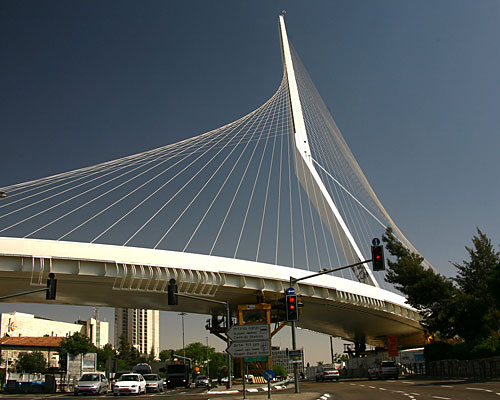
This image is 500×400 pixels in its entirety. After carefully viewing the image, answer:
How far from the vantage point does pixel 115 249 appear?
3862 cm

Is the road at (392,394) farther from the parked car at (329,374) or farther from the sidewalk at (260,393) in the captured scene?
the parked car at (329,374)

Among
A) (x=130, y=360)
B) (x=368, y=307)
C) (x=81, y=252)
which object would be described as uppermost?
(x=81, y=252)

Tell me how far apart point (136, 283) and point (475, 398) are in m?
28.1

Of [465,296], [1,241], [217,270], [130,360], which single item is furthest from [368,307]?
[130,360]

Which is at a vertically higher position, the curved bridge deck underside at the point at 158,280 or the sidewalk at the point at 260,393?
→ the curved bridge deck underside at the point at 158,280

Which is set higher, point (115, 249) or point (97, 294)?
point (115, 249)

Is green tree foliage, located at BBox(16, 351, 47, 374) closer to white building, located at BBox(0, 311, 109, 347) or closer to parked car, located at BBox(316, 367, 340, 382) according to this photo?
white building, located at BBox(0, 311, 109, 347)

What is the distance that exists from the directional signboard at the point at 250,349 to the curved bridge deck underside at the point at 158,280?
1994cm

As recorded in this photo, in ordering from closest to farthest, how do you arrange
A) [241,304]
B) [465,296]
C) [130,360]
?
[465,296] → [241,304] → [130,360]

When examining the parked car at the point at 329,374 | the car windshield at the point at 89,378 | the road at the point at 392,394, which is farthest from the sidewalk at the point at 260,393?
the parked car at the point at 329,374

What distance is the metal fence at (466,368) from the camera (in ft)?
108

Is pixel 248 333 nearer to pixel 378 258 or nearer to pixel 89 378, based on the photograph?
pixel 378 258

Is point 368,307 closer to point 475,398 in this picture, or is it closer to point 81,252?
point 81,252

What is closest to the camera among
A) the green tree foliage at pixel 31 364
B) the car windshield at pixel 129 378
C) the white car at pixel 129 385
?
the white car at pixel 129 385
